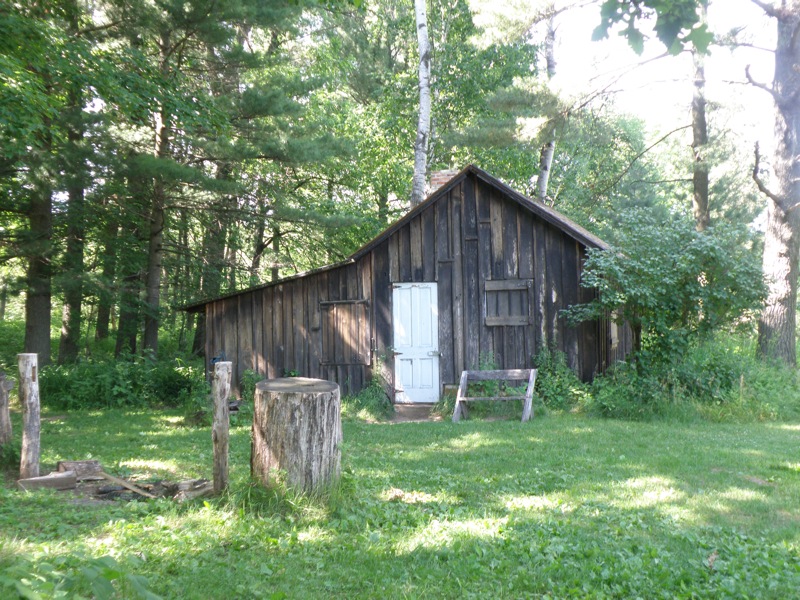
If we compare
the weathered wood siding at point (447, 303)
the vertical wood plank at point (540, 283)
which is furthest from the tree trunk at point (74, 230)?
the vertical wood plank at point (540, 283)

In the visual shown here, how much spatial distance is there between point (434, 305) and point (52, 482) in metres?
8.47

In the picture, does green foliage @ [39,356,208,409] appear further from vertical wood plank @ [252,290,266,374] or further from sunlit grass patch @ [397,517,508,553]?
sunlit grass patch @ [397,517,508,553]

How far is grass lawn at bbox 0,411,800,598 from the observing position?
412cm

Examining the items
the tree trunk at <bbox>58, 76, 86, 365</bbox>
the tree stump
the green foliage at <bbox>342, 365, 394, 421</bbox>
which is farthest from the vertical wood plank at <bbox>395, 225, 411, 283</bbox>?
the tree stump

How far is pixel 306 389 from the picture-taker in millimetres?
5723

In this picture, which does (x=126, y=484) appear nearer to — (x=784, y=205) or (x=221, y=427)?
(x=221, y=427)

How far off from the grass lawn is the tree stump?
0.19 metres

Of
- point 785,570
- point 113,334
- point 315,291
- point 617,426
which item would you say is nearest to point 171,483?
point 785,570

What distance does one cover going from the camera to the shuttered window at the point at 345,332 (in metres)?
14.0

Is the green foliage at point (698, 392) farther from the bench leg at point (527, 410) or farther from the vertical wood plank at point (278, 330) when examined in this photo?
the vertical wood plank at point (278, 330)

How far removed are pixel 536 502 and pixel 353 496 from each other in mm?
1680

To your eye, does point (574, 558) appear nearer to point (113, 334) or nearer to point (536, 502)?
point (536, 502)

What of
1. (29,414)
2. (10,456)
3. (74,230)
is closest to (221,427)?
(29,414)

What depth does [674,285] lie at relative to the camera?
11805 millimetres
